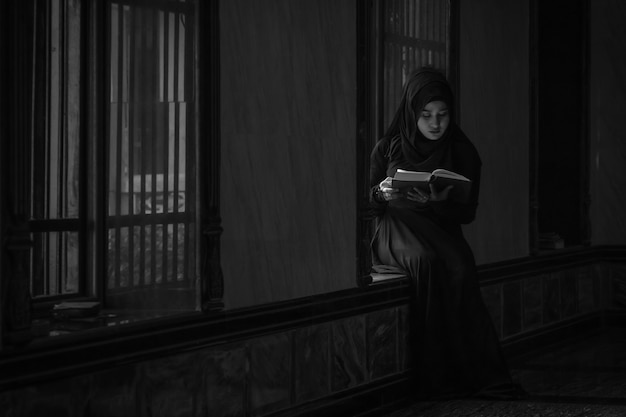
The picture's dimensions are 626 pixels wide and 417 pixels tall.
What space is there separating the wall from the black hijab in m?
0.65

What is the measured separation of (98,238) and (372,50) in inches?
88.9

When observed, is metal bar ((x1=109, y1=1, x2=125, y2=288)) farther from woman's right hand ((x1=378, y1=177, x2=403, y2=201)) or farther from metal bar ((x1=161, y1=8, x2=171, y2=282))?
woman's right hand ((x1=378, y1=177, x2=403, y2=201))

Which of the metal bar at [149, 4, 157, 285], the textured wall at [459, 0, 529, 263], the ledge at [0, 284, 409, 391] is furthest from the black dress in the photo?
the metal bar at [149, 4, 157, 285]

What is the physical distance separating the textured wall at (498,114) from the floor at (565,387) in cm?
87

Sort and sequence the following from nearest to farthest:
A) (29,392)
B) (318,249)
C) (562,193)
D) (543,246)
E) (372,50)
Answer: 1. (29,392)
2. (318,249)
3. (372,50)
4. (543,246)
5. (562,193)

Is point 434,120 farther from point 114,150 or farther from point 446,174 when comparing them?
point 114,150

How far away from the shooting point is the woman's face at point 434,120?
21.9 feet

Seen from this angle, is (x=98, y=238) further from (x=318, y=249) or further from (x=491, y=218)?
(x=491, y=218)

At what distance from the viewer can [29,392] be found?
12.9ft

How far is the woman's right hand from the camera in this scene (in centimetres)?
637

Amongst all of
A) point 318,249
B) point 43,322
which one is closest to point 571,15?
point 318,249

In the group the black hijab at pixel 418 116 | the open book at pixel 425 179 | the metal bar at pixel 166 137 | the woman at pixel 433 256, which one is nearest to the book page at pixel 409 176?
the open book at pixel 425 179

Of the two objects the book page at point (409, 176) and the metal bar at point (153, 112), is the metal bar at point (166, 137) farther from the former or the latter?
the book page at point (409, 176)

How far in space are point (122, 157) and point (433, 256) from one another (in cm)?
256
